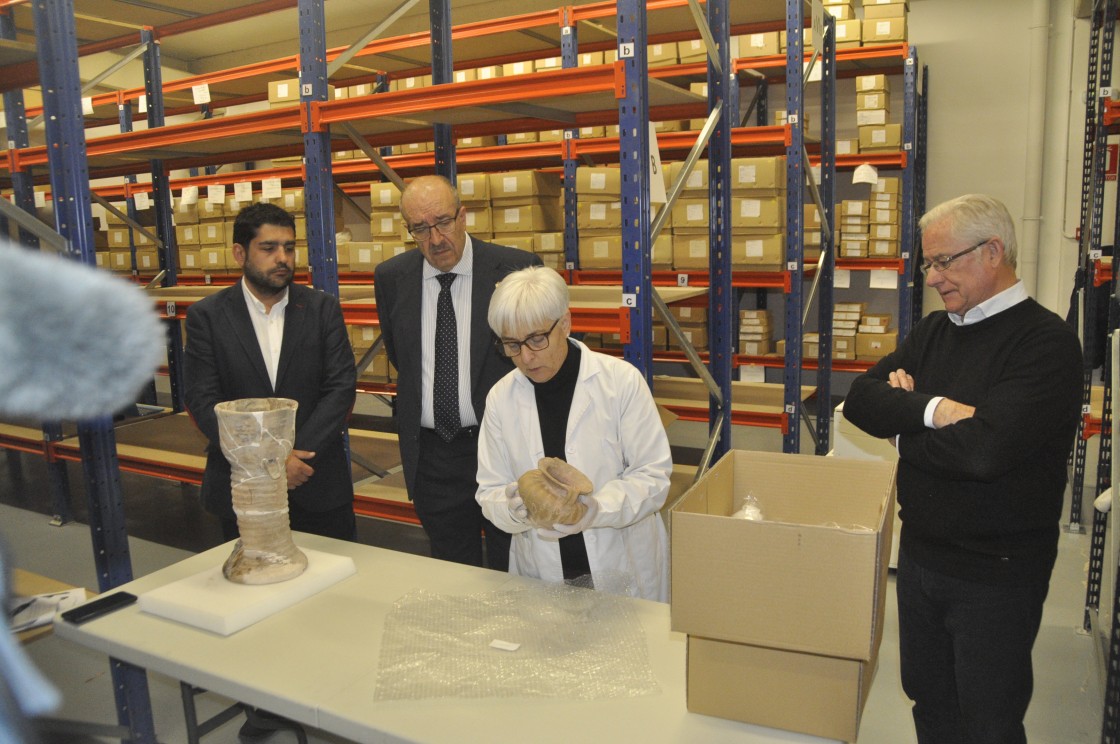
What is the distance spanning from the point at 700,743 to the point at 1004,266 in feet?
4.10

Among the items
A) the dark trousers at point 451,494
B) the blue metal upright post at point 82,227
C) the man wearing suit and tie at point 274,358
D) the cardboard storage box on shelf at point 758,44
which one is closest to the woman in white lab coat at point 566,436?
the dark trousers at point 451,494

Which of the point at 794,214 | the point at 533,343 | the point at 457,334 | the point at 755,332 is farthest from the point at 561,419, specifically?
the point at 755,332

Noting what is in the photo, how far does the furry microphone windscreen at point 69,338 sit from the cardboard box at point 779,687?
111cm

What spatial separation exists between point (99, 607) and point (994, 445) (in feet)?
6.59

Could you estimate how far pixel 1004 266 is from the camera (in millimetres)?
1752

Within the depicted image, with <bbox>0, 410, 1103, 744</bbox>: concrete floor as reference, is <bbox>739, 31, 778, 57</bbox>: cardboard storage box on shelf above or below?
above

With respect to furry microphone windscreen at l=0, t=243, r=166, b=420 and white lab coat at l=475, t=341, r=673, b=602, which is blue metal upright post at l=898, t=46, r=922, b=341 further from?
furry microphone windscreen at l=0, t=243, r=166, b=420

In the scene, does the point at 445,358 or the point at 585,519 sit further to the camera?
the point at 445,358

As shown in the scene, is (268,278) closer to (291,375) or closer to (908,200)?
(291,375)

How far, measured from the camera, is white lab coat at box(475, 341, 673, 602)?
6.25ft

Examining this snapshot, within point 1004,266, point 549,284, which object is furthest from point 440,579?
point 1004,266

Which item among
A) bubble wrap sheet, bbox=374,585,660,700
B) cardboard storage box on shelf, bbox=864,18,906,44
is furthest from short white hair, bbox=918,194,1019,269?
cardboard storage box on shelf, bbox=864,18,906,44

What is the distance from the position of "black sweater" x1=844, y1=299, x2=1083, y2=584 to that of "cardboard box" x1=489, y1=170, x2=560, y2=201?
11.9ft

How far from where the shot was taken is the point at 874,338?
6180 millimetres
